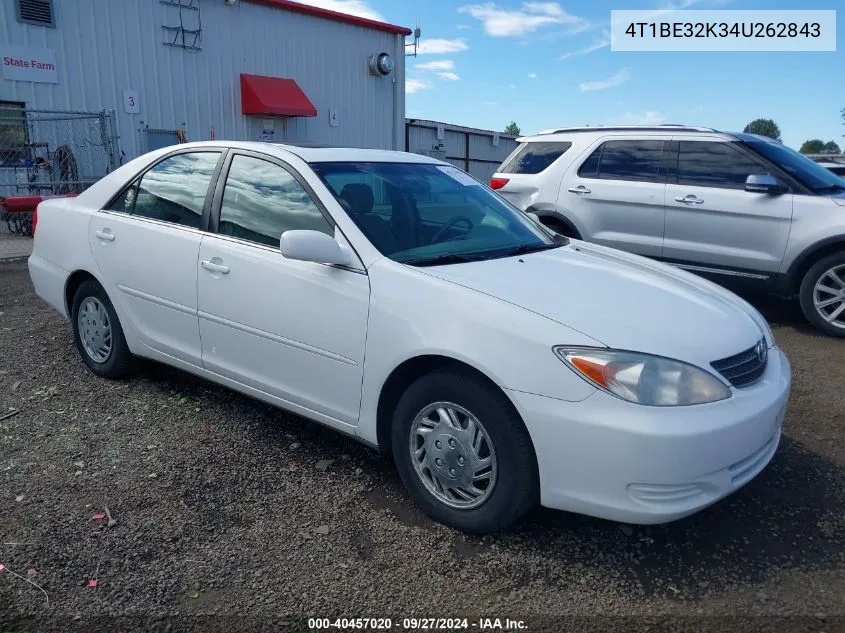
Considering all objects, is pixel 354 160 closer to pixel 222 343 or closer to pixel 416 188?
pixel 416 188

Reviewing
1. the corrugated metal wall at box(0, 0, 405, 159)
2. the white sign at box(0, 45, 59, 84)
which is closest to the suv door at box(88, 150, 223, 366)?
the white sign at box(0, 45, 59, 84)

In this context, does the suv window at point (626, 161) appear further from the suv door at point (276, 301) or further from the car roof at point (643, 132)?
Result: the suv door at point (276, 301)

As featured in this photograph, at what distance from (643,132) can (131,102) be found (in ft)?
36.3

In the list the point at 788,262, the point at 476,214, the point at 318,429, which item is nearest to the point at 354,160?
the point at 476,214

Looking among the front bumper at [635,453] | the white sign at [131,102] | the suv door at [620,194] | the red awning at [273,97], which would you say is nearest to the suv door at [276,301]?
the front bumper at [635,453]

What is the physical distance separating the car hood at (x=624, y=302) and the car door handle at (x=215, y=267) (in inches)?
45.4

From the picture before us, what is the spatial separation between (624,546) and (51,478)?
266 cm

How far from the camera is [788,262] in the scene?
612cm

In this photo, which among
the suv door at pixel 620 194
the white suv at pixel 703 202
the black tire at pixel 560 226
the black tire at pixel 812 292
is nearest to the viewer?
the black tire at pixel 812 292

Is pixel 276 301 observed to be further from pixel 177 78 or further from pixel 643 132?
pixel 177 78

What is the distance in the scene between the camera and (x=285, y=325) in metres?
3.27

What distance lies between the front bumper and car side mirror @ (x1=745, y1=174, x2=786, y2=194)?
13.5 feet

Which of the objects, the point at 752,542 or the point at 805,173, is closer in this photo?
the point at 752,542

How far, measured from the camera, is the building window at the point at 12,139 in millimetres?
11773
